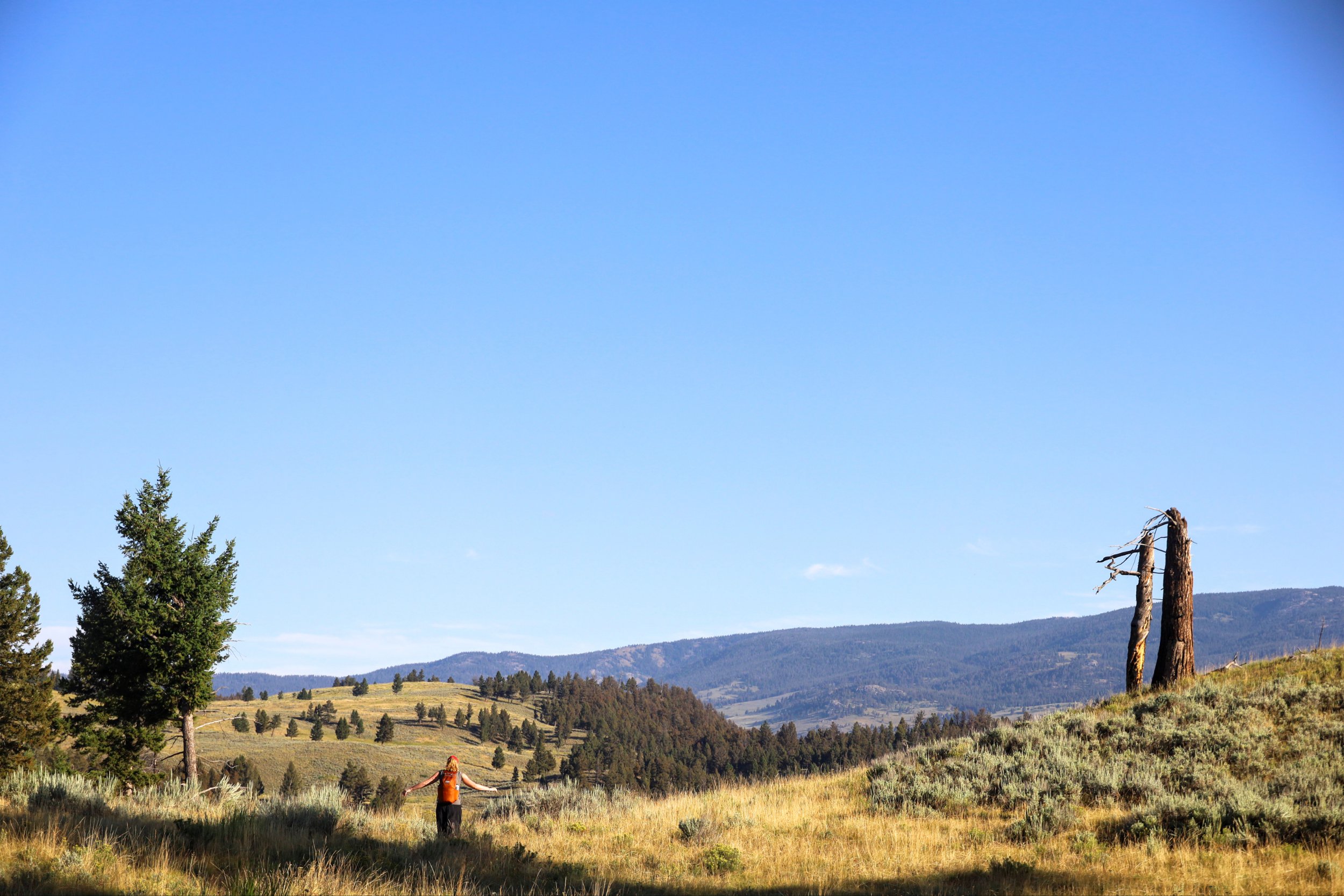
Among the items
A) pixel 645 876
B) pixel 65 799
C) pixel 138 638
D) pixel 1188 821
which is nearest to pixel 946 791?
pixel 1188 821

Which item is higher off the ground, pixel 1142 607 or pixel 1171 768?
pixel 1142 607

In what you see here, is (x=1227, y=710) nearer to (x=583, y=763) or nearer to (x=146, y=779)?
(x=146, y=779)

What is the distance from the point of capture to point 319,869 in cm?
1097

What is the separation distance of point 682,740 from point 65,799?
539 ft

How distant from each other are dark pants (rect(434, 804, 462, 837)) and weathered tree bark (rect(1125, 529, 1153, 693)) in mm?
19083

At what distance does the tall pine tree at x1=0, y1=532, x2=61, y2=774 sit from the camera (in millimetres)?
41750

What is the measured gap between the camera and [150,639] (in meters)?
33.8

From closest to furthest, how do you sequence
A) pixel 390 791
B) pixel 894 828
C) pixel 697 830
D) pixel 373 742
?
pixel 894 828 → pixel 697 830 → pixel 390 791 → pixel 373 742

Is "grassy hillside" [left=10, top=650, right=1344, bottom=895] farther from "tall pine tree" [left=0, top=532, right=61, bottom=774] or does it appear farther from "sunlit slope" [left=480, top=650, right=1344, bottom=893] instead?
"tall pine tree" [left=0, top=532, right=61, bottom=774]

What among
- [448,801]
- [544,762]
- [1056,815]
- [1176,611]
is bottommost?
[544,762]

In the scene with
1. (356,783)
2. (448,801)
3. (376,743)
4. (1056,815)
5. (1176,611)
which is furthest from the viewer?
(376,743)

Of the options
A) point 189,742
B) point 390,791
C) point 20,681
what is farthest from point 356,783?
point 189,742

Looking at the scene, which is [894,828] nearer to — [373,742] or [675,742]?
[373,742]

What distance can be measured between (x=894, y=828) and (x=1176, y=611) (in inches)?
498
